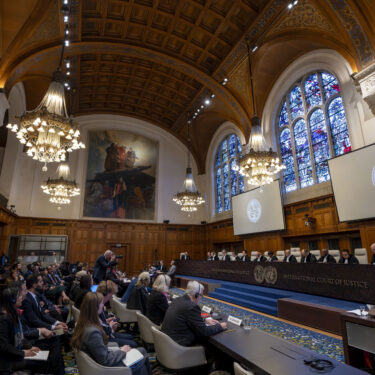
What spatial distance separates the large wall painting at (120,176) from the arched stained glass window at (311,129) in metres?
8.78

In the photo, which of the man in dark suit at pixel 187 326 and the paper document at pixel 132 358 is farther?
the man in dark suit at pixel 187 326

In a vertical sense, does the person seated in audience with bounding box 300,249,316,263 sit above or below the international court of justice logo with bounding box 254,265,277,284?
above

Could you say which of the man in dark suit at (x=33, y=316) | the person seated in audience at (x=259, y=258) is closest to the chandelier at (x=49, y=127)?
the man in dark suit at (x=33, y=316)

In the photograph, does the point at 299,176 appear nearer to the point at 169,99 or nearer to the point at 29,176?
the point at 169,99

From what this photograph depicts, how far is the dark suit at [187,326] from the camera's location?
2.67 m

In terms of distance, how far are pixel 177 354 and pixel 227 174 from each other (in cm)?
1382

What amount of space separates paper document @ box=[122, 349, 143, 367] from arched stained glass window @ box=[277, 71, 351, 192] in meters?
9.11

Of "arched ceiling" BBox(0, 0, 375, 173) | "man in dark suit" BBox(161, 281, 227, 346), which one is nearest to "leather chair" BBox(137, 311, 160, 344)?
"man in dark suit" BBox(161, 281, 227, 346)

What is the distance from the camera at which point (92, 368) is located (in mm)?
1975

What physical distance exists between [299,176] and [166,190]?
8.88 m

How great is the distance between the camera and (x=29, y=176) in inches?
563

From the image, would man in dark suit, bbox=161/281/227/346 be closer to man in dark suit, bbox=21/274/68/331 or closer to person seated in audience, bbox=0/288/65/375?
person seated in audience, bbox=0/288/65/375

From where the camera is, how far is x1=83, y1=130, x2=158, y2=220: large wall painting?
15763 millimetres

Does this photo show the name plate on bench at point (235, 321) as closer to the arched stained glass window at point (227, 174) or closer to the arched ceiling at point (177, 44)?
the arched ceiling at point (177, 44)
